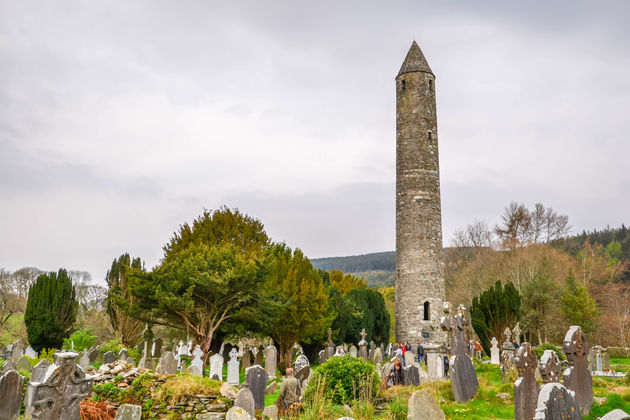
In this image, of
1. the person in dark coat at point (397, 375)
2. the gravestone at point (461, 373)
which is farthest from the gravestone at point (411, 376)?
the gravestone at point (461, 373)

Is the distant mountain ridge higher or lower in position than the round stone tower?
higher

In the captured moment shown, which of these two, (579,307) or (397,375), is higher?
(579,307)

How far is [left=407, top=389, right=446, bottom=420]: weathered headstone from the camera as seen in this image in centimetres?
686

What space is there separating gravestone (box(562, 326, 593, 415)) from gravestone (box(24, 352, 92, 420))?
26.1 feet

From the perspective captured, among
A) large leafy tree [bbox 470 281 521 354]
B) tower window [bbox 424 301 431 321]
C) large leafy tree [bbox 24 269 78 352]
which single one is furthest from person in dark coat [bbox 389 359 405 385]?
large leafy tree [bbox 24 269 78 352]

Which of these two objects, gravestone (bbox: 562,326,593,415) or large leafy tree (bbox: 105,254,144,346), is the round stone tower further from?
gravestone (bbox: 562,326,593,415)

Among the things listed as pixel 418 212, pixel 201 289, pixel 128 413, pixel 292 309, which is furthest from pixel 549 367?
pixel 418 212

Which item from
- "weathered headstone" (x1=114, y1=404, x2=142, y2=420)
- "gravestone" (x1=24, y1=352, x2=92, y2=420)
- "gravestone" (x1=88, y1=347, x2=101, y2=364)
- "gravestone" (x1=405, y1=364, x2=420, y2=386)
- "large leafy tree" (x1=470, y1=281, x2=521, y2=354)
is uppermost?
"large leafy tree" (x1=470, y1=281, x2=521, y2=354)

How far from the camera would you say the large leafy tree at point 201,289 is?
18.1 metres

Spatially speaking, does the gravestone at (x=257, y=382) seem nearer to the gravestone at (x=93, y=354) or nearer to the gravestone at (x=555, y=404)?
the gravestone at (x=555, y=404)

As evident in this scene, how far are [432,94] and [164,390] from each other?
75.6 feet

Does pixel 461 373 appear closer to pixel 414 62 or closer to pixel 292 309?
pixel 292 309

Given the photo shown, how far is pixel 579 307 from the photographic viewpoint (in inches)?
1131

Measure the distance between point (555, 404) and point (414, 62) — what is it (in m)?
26.0
